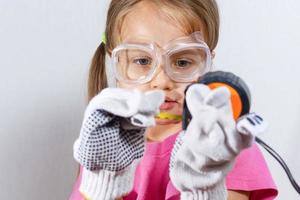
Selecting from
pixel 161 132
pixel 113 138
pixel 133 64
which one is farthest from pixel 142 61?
pixel 113 138

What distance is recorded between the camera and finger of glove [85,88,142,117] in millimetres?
579

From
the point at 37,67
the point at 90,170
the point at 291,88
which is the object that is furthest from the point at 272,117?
the point at 90,170

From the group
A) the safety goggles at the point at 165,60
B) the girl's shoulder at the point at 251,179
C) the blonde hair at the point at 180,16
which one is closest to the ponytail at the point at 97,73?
the blonde hair at the point at 180,16

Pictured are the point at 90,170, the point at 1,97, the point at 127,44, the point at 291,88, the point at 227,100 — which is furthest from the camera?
the point at 291,88

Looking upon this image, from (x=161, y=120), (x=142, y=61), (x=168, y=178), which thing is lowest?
(x=168, y=178)

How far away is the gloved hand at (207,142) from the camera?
54 cm

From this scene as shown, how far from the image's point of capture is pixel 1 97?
0.99 m

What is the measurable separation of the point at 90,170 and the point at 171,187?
0.82ft

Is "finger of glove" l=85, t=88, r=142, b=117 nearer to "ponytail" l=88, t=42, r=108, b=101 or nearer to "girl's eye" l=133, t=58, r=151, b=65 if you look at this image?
"girl's eye" l=133, t=58, r=151, b=65

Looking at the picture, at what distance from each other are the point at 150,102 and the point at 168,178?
0.37m

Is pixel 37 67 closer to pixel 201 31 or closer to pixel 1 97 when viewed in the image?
pixel 1 97

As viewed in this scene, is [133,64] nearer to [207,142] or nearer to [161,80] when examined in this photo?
[161,80]

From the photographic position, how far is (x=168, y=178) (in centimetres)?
91

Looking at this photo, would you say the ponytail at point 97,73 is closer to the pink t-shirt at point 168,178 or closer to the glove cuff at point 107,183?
the pink t-shirt at point 168,178
